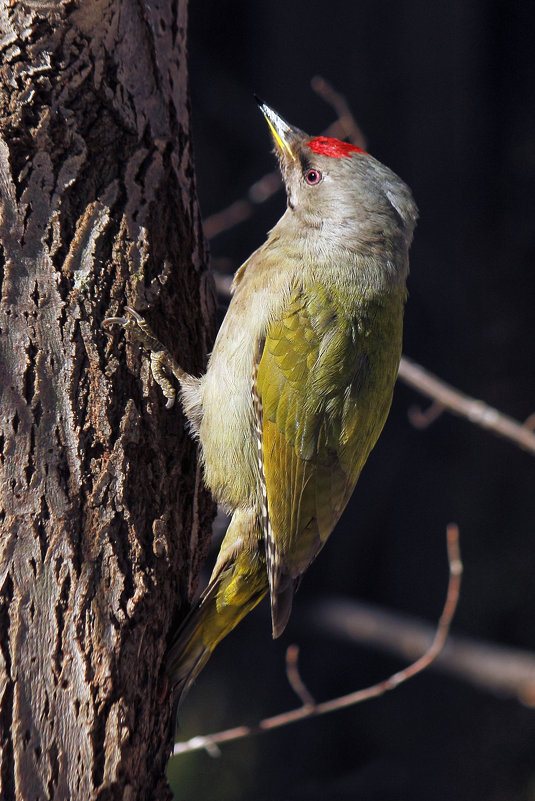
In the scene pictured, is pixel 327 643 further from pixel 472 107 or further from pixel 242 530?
pixel 472 107

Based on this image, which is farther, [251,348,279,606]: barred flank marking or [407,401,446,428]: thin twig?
[407,401,446,428]: thin twig

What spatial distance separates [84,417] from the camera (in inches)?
71.1

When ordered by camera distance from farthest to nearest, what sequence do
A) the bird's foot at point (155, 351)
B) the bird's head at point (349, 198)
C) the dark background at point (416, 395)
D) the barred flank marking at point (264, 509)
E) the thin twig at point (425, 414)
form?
the dark background at point (416, 395) → the thin twig at point (425, 414) → the bird's head at point (349, 198) → the barred flank marking at point (264, 509) → the bird's foot at point (155, 351)

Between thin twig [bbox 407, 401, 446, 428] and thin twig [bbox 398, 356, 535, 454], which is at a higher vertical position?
thin twig [bbox 398, 356, 535, 454]

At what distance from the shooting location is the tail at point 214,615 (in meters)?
1.96

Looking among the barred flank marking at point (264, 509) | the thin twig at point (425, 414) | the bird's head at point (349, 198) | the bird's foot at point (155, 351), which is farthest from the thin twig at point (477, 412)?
the bird's foot at point (155, 351)

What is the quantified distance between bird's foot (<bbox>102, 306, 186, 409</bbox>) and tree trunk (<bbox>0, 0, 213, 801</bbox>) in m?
0.02

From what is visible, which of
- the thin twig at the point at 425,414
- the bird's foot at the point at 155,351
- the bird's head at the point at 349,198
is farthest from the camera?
the thin twig at the point at 425,414

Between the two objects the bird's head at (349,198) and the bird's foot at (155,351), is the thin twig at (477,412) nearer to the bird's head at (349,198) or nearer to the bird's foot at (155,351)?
the bird's head at (349,198)

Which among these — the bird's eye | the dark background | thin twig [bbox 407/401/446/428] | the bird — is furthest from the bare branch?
the bird's eye

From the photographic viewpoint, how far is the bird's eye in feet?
8.61

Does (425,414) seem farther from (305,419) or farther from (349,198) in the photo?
(305,419)

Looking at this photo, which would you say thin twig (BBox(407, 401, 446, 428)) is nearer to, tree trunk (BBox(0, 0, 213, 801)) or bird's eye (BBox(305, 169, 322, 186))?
bird's eye (BBox(305, 169, 322, 186))

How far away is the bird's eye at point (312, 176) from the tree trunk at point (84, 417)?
70 cm
